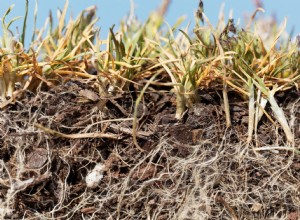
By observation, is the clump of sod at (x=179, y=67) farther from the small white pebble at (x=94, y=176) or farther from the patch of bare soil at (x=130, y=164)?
the small white pebble at (x=94, y=176)

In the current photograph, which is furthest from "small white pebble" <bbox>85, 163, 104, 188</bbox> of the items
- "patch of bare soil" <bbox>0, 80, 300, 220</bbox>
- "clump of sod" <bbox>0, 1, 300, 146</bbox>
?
"clump of sod" <bbox>0, 1, 300, 146</bbox>

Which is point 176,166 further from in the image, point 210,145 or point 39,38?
point 39,38

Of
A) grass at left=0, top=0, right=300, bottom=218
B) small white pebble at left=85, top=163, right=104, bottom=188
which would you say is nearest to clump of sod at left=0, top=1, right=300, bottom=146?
grass at left=0, top=0, right=300, bottom=218

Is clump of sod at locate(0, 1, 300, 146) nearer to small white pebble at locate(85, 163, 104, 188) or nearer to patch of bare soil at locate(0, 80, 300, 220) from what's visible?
patch of bare soil at locate(0, 80, 300, 220)

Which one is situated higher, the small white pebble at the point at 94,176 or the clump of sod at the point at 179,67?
the clump of sod at the point at 179,67

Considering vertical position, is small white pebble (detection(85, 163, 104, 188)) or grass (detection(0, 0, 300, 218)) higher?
grass (detection(0, 0, 300, 218))

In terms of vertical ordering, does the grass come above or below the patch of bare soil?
above

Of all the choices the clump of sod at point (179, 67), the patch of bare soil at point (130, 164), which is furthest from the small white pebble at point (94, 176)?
the clump of sod at point (179, 67)

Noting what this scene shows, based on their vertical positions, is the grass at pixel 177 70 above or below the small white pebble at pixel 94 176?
above

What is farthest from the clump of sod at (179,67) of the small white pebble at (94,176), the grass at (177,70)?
the small white pebble at (94,176)
